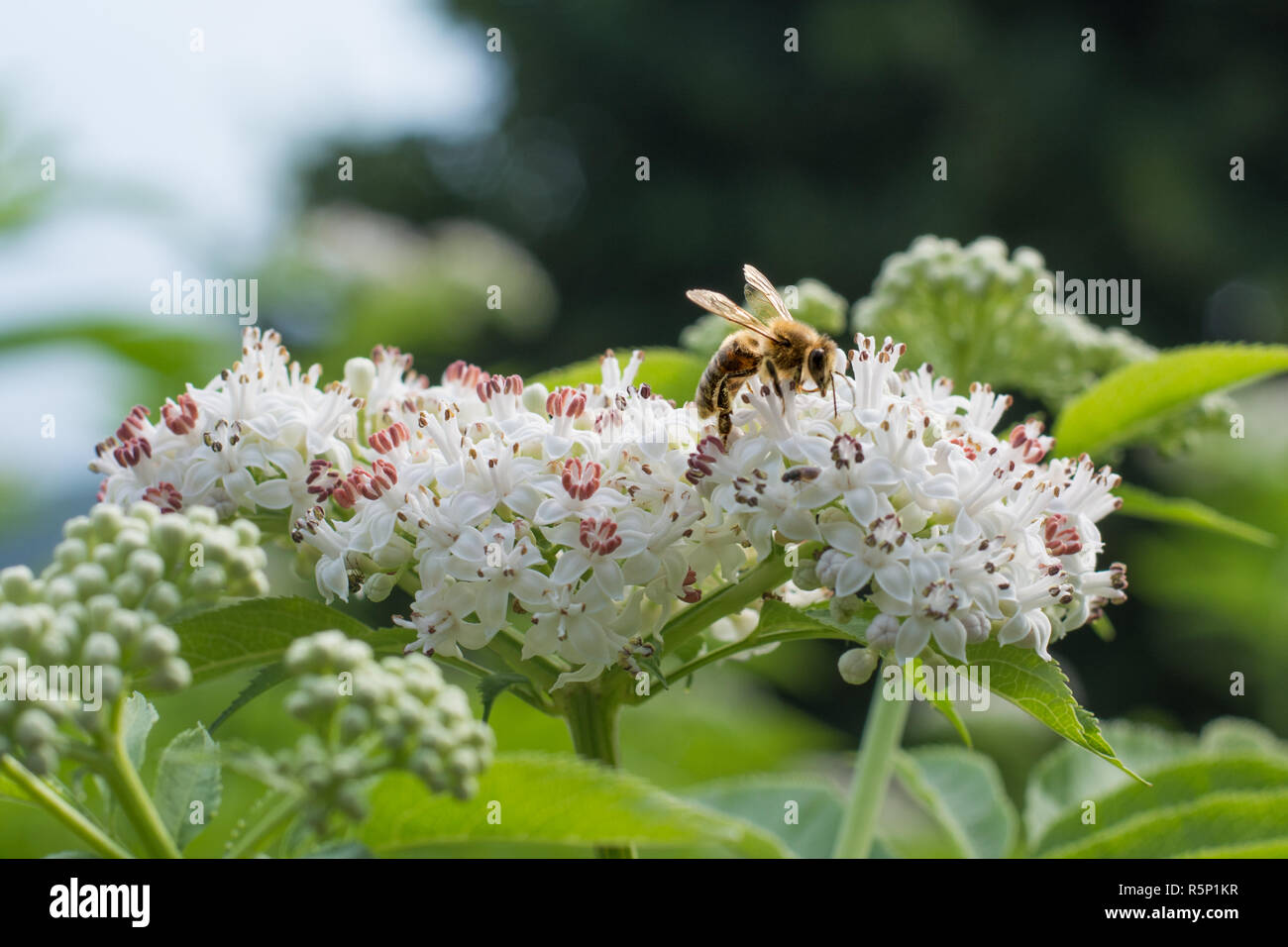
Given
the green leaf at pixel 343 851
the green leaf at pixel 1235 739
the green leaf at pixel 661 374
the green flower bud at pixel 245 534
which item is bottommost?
the green leaf at pixel 1235 739

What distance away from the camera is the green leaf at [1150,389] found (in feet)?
10.8

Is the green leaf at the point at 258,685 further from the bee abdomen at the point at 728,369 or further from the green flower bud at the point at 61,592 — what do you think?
the bee abdomen at the point at 728,369

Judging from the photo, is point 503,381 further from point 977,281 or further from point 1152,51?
point 1152,51

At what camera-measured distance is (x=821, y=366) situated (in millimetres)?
2775

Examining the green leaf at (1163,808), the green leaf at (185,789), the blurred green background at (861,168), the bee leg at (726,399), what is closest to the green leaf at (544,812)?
the green leaf at (185,789)

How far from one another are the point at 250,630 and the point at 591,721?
0.74 metres

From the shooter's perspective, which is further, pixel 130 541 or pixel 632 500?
pixel 632 500

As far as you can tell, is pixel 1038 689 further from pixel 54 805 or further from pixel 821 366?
pixel 54 805

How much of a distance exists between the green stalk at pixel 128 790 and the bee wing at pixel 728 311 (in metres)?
1.79

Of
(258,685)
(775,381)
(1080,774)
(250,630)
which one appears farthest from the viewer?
(1080,774)

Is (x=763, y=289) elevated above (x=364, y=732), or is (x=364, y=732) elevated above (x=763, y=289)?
(x=763, y=289)

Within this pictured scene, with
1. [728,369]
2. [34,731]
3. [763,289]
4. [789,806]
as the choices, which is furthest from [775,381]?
[789,806]

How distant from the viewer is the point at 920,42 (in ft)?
74.7
